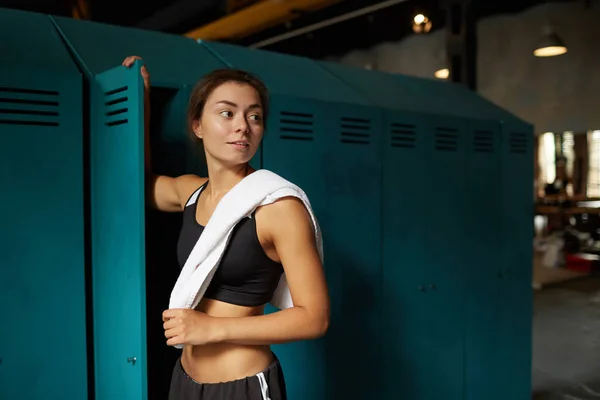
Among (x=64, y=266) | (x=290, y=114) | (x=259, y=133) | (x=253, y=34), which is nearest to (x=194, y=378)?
(x=64, y=266)

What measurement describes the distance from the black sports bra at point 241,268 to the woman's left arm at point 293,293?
0.21 ft

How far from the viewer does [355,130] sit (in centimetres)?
247

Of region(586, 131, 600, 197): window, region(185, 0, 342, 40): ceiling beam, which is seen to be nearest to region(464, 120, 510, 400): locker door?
region(185, 0, 342, 40): ceiling beam

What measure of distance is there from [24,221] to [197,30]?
5.41 metres

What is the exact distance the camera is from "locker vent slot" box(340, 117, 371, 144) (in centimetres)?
243

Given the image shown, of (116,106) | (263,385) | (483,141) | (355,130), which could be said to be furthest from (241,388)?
(483,141)

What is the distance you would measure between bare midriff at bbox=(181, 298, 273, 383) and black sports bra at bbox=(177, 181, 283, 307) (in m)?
0.03

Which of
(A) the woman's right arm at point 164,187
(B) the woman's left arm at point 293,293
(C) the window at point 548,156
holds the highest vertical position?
(C) the window at point 548,156

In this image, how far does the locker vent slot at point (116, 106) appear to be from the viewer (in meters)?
1.62

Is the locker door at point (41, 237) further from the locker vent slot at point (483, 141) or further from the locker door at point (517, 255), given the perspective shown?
the locker door at point (517, 255)

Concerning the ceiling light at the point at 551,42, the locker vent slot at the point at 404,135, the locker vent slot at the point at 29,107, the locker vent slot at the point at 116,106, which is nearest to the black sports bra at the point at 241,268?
the locker vent slot at the point at 116,106

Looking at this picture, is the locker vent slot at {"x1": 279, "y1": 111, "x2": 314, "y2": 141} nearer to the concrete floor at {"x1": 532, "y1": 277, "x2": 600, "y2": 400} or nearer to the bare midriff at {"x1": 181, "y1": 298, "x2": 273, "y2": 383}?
the bare midriff at {"x1": 181, "y1": 298, "x2": 273, "y2": 383}

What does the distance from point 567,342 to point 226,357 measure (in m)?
4.58

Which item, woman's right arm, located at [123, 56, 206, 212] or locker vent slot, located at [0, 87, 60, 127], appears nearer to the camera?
locker vent slot, located at [0, 87, 60, 127]
